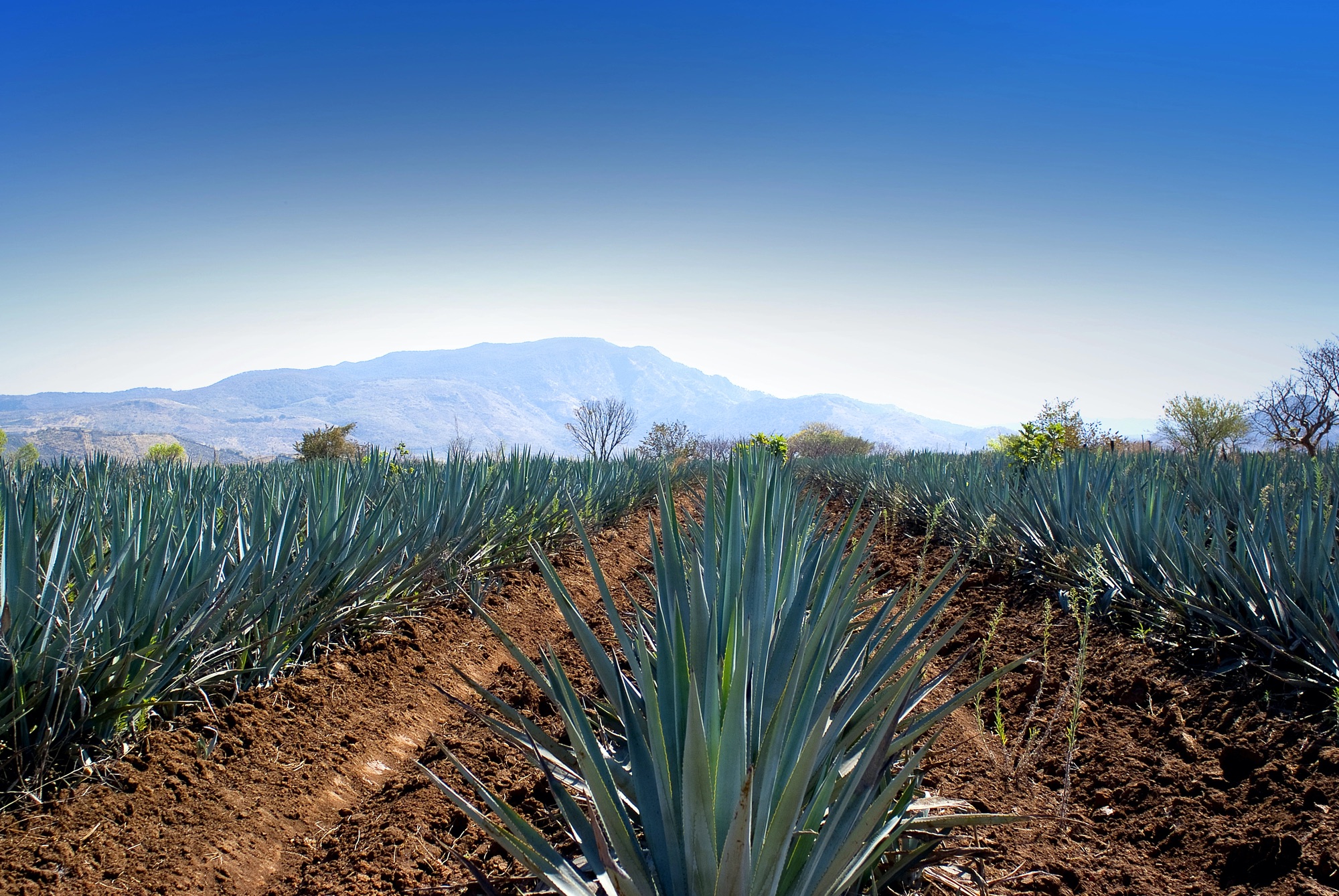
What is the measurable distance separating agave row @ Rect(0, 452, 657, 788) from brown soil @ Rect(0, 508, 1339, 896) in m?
0.17

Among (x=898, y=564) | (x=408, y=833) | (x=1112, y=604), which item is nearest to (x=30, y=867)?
(x=408, y=833)

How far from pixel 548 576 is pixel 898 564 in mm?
5601

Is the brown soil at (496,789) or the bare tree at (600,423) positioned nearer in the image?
the brown soil at (496,789)

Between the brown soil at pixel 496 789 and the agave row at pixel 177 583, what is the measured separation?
17 centimetres

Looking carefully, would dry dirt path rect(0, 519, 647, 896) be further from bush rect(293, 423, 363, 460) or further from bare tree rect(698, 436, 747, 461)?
bush rect(293, 423, 363, 460)

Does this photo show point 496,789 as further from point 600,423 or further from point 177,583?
point 600,423

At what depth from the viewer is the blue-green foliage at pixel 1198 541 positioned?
2756 mm

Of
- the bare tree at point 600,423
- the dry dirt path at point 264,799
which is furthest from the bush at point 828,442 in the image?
the dry dirt path at point 264,799

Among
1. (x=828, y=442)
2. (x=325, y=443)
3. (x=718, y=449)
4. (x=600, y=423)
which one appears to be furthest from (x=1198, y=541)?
(x=828, y=442)

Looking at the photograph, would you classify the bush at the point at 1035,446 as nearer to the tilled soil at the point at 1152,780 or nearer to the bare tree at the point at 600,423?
the tilled soil at the point at 1152,780

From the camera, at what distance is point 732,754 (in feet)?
3.64

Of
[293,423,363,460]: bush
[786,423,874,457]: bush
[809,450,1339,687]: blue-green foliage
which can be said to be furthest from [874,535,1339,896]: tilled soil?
[786,423,874,457]: bush

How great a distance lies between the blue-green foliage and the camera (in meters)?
2.76

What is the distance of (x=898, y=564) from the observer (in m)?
6.47
